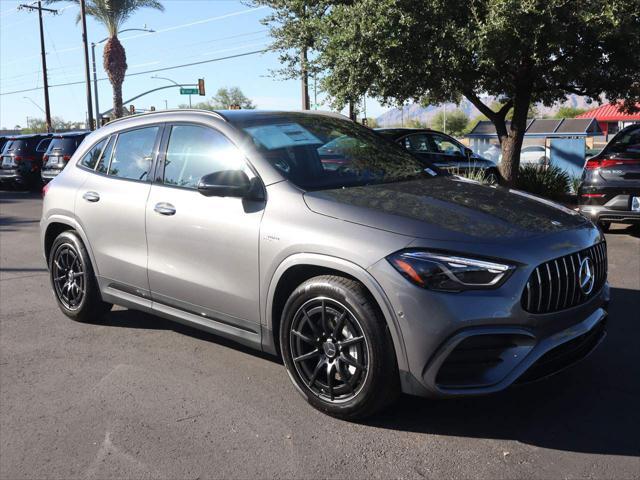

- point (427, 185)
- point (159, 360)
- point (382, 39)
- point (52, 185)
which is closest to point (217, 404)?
point (159, 360)

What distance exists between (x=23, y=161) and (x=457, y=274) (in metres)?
19.7

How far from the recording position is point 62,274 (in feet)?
17.9

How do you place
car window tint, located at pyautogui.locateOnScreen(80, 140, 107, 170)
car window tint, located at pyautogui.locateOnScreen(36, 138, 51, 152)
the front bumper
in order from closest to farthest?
the front bumper
car window tint, located at pyautogui.locateOnScreen(80, 140, 107, 170)
car window tint, located at pyautogui.locateOnScreen(36, 138, 51, 152)

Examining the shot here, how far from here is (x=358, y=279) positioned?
128 inches

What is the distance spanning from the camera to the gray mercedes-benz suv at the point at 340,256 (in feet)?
10.1

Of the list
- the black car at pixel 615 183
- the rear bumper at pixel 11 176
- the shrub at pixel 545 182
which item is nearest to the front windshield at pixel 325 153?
the black car at pixel 615 183

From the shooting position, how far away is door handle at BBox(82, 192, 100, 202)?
4.96 meters

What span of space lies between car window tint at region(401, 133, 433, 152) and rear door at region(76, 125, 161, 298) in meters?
8.44

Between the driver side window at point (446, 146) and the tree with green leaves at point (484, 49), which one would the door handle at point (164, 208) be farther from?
the driver side window at point (446, 146)

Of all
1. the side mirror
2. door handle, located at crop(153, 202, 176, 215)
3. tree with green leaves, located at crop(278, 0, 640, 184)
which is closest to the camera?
the side mirror

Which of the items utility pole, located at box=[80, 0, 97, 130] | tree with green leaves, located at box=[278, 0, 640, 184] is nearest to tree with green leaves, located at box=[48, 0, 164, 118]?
utility pole, located at box=[80, 0, 97, 130]

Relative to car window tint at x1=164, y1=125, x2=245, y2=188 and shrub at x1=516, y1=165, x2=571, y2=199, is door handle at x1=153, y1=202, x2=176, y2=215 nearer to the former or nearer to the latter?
car window tint at x1=164, y1=125, x2=245, y2=188

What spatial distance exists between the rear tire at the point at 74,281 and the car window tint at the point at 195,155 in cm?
125

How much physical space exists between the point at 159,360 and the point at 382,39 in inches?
313
